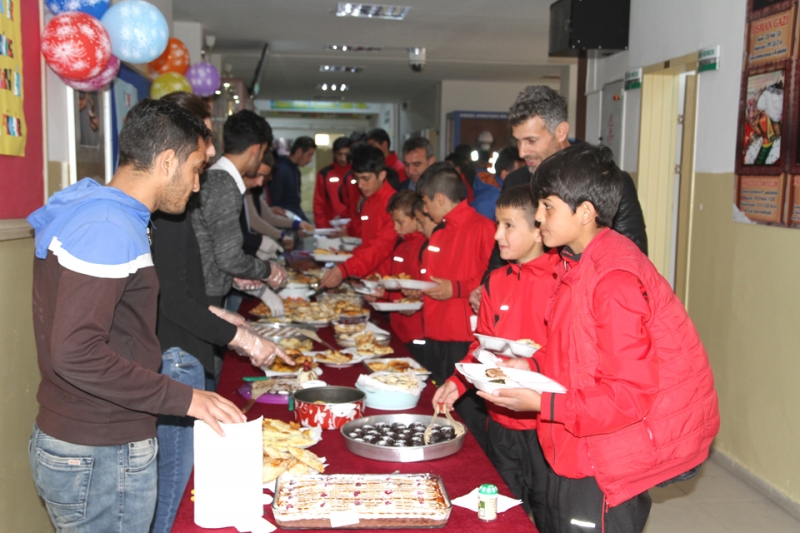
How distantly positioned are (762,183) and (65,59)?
3.20m

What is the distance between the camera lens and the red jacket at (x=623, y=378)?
1.55m

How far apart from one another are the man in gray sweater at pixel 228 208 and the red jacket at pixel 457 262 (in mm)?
891

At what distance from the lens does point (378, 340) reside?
310 centimetres

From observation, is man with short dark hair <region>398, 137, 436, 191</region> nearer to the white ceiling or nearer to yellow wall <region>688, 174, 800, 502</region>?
the white ceiling

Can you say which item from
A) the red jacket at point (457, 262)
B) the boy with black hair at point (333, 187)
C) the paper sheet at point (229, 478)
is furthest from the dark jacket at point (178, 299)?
the boy with black hair at point (333, 187)

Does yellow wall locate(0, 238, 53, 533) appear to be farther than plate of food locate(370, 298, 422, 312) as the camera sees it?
No

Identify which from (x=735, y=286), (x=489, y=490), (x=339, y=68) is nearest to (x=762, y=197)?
(x=735, y=286)

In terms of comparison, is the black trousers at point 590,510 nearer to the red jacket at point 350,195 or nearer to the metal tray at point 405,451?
the metal tray at point 405,451

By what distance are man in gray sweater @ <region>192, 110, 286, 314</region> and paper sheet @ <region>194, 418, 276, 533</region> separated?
64.4 inches

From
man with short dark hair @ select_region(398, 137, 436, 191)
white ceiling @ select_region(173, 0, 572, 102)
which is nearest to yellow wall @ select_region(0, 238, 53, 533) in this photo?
man with short dark hair @ select_region(398, 137, 436, 191)

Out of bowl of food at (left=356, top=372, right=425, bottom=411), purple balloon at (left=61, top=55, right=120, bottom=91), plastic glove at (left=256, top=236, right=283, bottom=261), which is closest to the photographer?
bowl of food at (left=356, top=372, right=425, bottom=411)

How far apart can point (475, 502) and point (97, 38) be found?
2261 millimetres

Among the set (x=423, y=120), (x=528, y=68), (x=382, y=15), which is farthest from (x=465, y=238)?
(x=423, y=120)

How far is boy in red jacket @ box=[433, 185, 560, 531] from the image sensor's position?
2.38m
